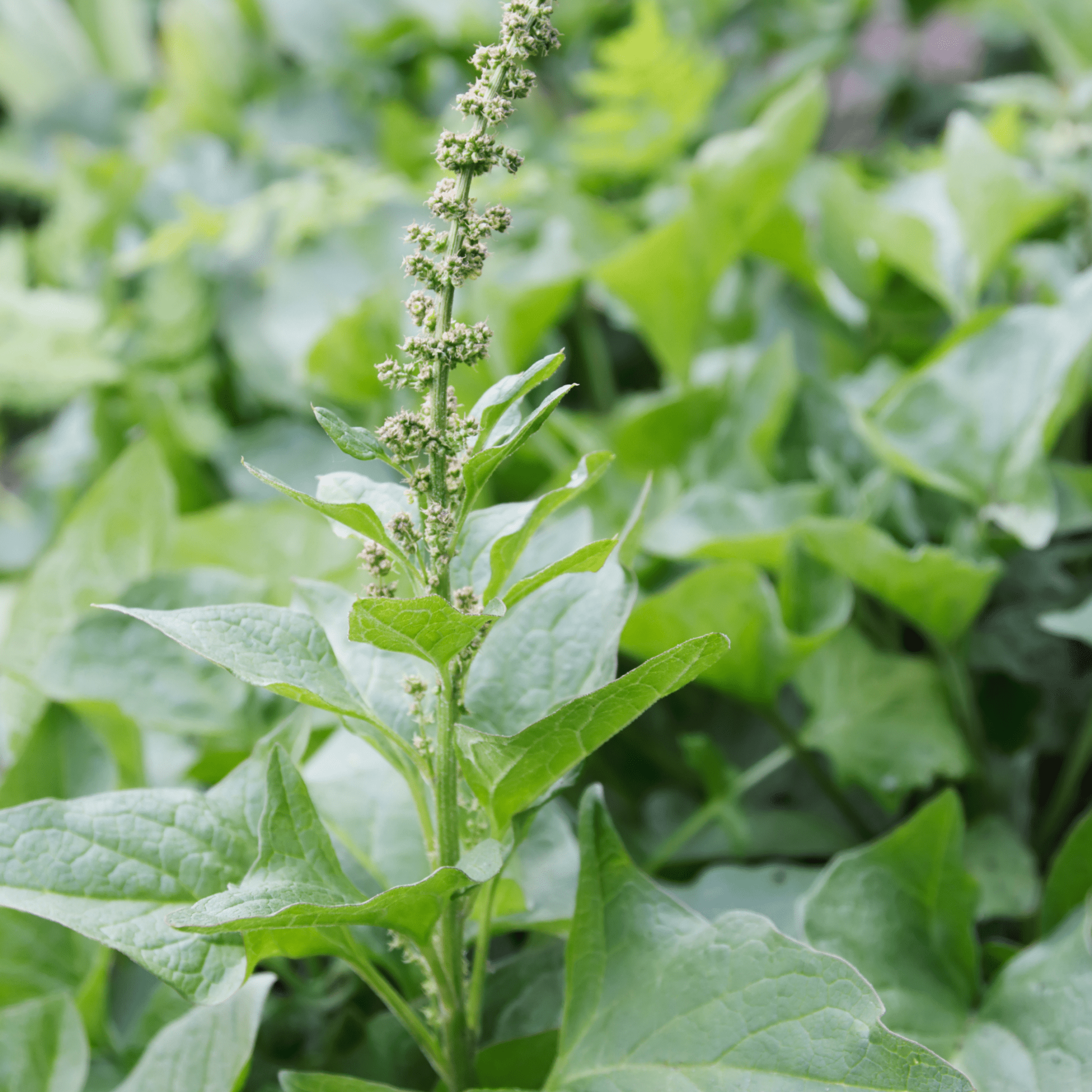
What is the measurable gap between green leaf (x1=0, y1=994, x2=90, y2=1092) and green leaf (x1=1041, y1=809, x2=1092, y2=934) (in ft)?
1.77

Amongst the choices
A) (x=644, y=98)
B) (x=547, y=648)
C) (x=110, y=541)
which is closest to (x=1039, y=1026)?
(x=547, y=648)

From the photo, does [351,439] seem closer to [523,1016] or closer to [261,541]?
[523,1016]

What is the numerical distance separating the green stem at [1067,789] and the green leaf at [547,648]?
412 millimetres

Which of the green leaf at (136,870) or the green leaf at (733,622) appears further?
the green leaf at (733,622)

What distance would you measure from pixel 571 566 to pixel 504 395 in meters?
0.07

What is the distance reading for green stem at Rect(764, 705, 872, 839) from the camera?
Answer: 0.72 m

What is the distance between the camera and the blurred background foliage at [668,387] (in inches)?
26.7

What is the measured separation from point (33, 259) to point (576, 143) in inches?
33.4

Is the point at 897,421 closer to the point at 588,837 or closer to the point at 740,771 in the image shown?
the point at 740,771

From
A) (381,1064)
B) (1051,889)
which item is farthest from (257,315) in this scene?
(1051,889)

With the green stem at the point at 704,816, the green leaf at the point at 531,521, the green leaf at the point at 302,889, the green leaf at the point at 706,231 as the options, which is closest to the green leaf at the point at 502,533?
the green leaf at the point at 531,521

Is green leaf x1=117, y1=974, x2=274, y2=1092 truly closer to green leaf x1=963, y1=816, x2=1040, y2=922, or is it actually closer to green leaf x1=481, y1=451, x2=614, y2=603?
green leaf x1=481, y1=451, x2=614, y2=603

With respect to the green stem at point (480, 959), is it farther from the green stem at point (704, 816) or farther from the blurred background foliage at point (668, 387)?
the green stem at point (704, 816)

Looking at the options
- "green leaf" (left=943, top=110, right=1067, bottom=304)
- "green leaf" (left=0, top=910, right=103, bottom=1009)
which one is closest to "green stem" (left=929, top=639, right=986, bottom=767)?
"green leaf" (left=943, top=110, right=1067, bottom=304)
